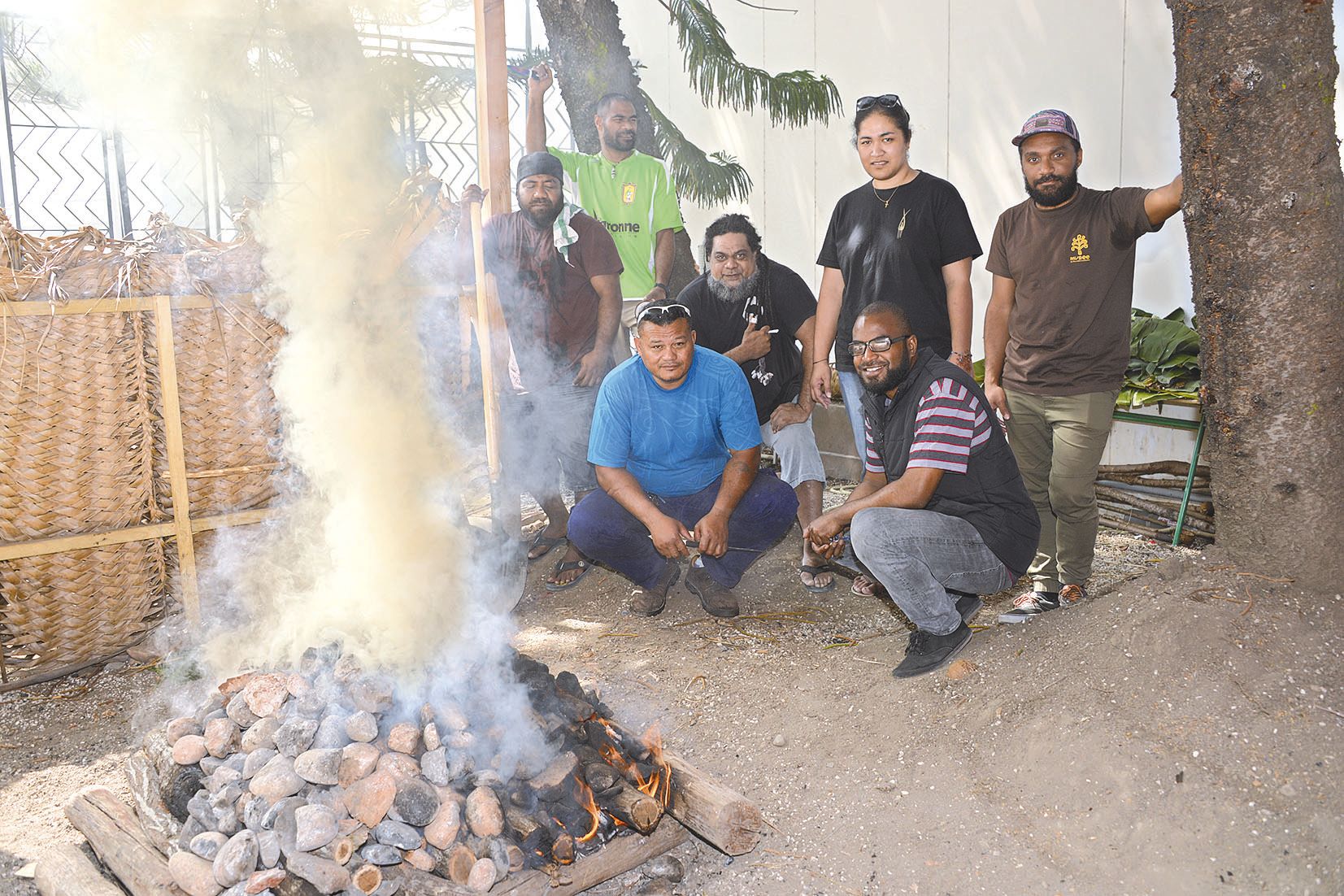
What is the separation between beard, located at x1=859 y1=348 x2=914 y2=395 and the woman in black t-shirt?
587 mm

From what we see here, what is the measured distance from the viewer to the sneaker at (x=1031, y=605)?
141 inches

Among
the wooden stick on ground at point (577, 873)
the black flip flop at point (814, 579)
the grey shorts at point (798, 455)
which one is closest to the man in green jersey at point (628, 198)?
the grey shorts at point (798, 455)

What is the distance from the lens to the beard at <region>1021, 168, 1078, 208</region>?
3643 millimetres

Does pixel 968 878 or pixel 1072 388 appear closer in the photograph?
pixel 968 878

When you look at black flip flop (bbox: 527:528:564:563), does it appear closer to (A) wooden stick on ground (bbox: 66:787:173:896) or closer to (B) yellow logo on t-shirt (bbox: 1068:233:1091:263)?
(A) wooden stick on ground (bbox: 66:787:173:896)

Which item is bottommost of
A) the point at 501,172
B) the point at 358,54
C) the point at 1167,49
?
the point at 501,172

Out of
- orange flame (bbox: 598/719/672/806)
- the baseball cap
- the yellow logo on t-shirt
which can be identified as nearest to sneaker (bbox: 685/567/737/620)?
orange flame (bbox: 598/719/672/806)

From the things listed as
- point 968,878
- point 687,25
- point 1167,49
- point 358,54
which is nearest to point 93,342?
point 358,54

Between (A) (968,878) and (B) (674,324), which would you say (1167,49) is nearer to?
(B) (674,324)

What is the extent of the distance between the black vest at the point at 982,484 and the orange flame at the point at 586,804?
1.60m

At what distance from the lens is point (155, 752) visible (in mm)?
2693

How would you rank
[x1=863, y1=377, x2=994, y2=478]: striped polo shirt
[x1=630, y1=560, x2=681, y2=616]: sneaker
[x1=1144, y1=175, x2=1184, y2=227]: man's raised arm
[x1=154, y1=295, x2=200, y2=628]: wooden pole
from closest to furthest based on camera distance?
[x1=863, y1=377, x2=994, y2=478]: striped polo shirt → [x1=1144, y1=175, x2=1184, y2=227]: man's raised arm → [x1=154, y1=295, x2=200, y2=628]: wooden pole → [x1=630, y1=560, x2=681, y2=616]: sneaker

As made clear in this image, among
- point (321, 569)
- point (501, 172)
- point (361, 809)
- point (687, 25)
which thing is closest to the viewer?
point (361, 809)

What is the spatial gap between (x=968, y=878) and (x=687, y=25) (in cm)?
671
